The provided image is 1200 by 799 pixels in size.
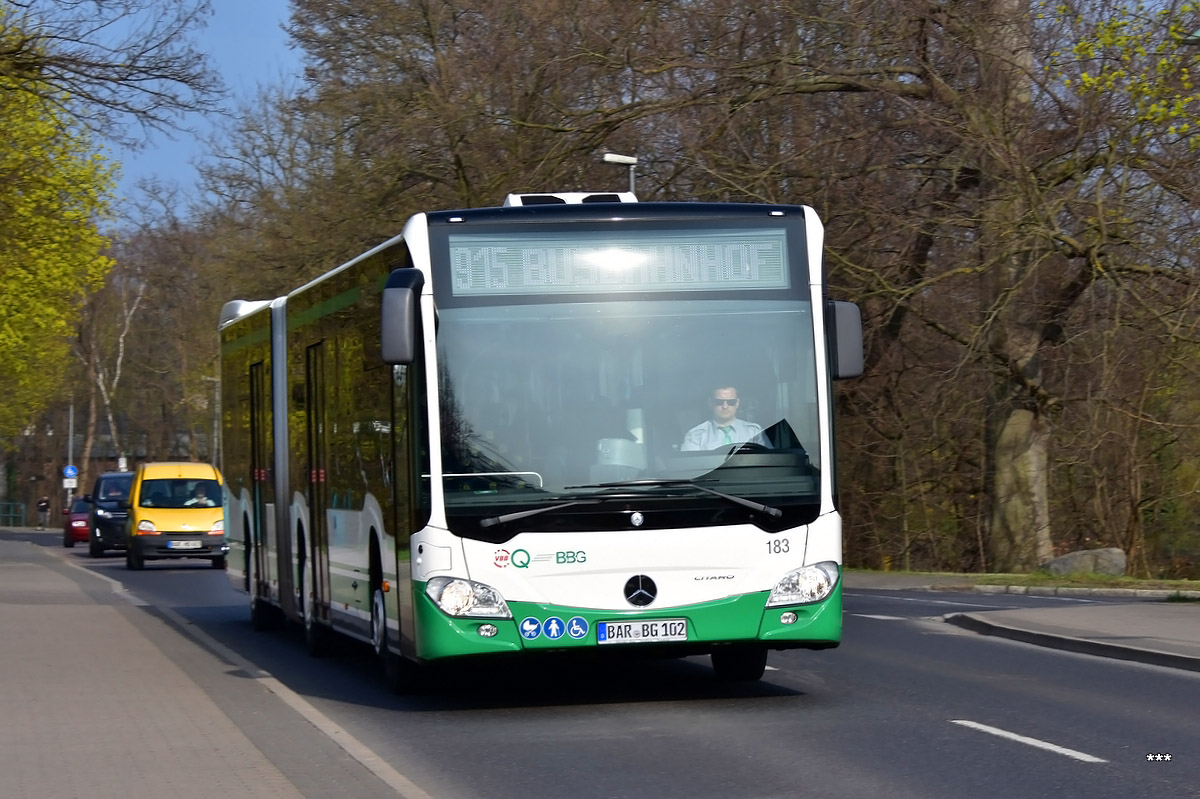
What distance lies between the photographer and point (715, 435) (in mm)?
10844

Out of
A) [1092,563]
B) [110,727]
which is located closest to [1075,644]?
[110,727]

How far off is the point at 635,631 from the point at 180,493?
2725 centimetres

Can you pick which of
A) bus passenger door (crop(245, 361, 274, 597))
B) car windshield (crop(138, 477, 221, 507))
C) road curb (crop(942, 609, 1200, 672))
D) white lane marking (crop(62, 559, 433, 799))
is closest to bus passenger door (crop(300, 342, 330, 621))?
white lane marking (crop(62, 559, 433, 799))

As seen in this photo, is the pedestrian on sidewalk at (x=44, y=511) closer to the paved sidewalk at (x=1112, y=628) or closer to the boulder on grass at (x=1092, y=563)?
the boulder on grass at (x=1092, y=563)

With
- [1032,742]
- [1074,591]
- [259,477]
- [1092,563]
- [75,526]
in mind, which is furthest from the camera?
[75,526]

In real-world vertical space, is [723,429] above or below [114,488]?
below

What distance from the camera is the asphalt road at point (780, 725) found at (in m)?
8.41

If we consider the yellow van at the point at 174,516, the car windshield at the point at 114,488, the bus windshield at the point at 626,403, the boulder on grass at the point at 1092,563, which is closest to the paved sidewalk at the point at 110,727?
the bus windshield at the point at 626,403

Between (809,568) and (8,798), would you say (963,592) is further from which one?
(8,798)

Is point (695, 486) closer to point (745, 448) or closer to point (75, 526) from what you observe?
point (745, 448)

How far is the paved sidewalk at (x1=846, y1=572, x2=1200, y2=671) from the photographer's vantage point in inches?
558

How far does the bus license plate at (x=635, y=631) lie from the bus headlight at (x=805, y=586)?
65 cm

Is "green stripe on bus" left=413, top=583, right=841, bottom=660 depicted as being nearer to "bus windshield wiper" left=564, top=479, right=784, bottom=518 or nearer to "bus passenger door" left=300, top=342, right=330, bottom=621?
"bus windshield wiper" left=564, top=479, right=784, bottom=518

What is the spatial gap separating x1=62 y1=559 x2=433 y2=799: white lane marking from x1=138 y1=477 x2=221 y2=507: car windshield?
17.5 meters
